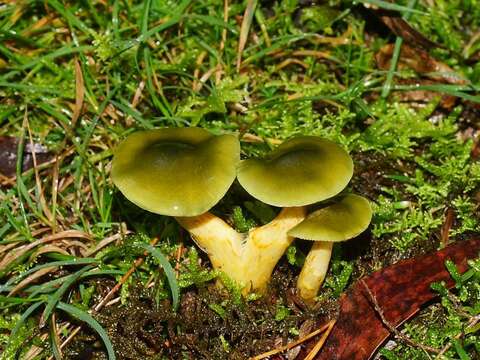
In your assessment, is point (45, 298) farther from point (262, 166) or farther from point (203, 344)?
point (262, 166)

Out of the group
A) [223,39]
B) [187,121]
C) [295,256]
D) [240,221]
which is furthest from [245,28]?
[295,256]

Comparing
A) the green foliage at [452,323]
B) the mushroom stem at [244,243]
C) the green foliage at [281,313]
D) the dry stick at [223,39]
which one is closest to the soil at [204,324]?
the green foliage at [281,313]

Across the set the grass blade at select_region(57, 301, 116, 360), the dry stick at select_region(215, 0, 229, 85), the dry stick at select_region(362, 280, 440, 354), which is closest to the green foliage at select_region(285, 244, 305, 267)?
the dry stick at select_region(362, 280, 440, 354)

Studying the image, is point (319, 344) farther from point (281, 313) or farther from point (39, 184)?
point (39, 184)

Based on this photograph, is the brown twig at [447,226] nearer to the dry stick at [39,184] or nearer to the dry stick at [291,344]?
the dry stick at [291,344]

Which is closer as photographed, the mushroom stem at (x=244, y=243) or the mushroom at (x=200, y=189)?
the mushroom at (x=200, y=189)

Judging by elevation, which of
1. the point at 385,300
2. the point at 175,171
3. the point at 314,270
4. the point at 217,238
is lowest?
the point at 385,300

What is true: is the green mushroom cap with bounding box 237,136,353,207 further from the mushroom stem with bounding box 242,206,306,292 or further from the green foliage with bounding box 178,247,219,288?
the green foliage with bounding box 178,247,219,288
